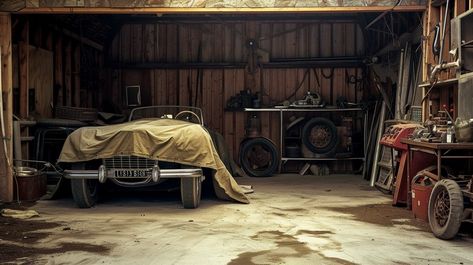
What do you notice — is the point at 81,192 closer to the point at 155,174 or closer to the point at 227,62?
the point at 155,174

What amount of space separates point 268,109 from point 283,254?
779 centimetres

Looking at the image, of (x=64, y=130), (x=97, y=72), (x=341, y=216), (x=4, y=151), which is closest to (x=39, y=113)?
(x=64, y=130)

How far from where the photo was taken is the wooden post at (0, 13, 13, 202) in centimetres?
852

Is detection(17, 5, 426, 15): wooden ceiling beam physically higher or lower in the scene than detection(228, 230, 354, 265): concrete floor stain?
higher

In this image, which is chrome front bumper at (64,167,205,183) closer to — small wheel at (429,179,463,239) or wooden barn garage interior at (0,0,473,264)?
wooden barn garage interior at (0,0,473,264)

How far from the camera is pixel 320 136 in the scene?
503 inches

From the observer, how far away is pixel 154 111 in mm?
13633

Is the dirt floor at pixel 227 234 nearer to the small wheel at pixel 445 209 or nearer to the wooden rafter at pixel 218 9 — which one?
the small wheel at pixel 445 209

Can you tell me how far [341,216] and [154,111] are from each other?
7341 millimetres

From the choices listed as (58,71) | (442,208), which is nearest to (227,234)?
(442,208)

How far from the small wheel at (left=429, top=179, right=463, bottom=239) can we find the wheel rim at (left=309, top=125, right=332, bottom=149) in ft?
20.9

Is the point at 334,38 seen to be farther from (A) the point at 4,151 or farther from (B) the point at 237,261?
(B) the point at 237,261

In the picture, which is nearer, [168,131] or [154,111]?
[168,131]

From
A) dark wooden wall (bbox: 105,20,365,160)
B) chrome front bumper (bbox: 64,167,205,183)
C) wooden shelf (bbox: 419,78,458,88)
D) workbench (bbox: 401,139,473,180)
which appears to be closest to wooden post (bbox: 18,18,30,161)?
chrome front bumper (bbox: 64,167,205,183)
